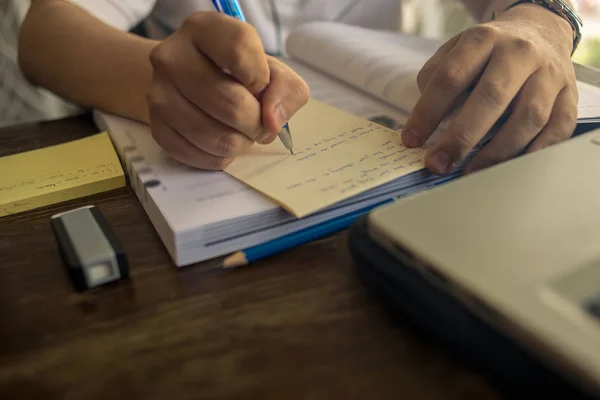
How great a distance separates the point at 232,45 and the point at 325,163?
128mm

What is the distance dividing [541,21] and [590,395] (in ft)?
1.59

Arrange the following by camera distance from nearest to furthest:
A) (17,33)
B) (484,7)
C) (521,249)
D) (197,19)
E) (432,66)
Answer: (521,249), (197,19), (432,66), (484,7), (17,33)

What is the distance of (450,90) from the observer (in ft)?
1.55

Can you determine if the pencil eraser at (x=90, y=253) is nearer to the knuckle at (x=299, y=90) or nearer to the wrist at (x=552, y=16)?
the knuckle at (x=299, y=90)

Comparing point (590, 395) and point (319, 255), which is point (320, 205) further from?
point (590, 395)

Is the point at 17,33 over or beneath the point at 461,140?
beneath

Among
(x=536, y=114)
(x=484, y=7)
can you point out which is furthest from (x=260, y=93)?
(x=484, y=7)

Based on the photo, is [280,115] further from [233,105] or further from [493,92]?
[493,92]

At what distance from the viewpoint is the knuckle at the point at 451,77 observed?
1.54 ft

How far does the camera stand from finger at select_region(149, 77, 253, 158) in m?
0.44

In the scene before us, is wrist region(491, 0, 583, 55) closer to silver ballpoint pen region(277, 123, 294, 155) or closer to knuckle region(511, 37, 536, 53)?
knuckle region(511, 37, 536, 53)

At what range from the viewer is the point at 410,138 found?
0.48 m

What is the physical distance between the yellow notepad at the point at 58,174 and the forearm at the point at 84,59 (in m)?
0.05

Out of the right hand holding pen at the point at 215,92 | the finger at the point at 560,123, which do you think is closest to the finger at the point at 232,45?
the right hand holding pen at the point at 215,92
